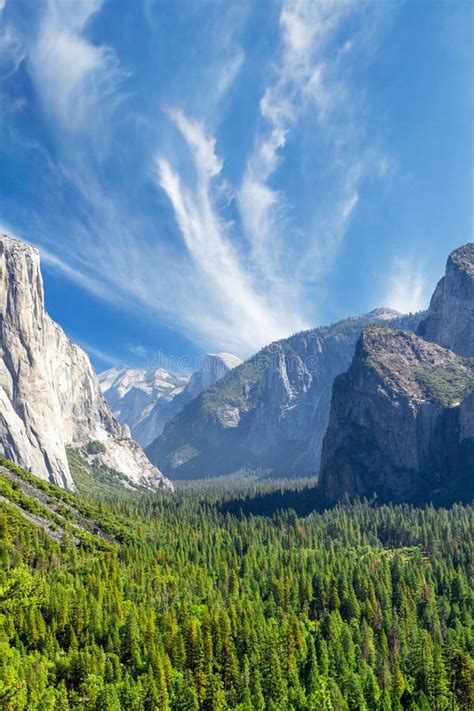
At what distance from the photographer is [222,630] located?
102938 mm

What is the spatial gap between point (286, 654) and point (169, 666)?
2428 centimetres

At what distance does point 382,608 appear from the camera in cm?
13375

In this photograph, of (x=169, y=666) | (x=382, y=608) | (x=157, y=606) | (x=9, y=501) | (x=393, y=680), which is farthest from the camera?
(x=9, y=501)

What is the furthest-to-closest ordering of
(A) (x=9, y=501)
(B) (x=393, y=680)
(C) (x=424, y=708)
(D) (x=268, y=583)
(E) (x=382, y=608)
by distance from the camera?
(A) (x=9, y=501) < (D) (x=268, y=583) < (E) (x=382, y=608) < (B) (x=393, y=680) < (C) (x=424, y=708)

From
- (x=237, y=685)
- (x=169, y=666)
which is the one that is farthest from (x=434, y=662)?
(x=169, y=666)

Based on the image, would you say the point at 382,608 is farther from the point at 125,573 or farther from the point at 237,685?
the point at 125,573

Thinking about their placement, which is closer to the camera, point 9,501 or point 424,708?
point 424,708

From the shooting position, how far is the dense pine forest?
282 feet

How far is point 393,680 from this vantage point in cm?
9662

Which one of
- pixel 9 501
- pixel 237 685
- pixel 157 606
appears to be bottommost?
pixel 237 685

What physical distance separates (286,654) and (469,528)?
122 metres

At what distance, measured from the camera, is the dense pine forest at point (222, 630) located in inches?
3378

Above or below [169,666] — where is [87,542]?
above

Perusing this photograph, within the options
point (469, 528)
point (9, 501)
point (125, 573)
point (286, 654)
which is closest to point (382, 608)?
point (286, 654)
